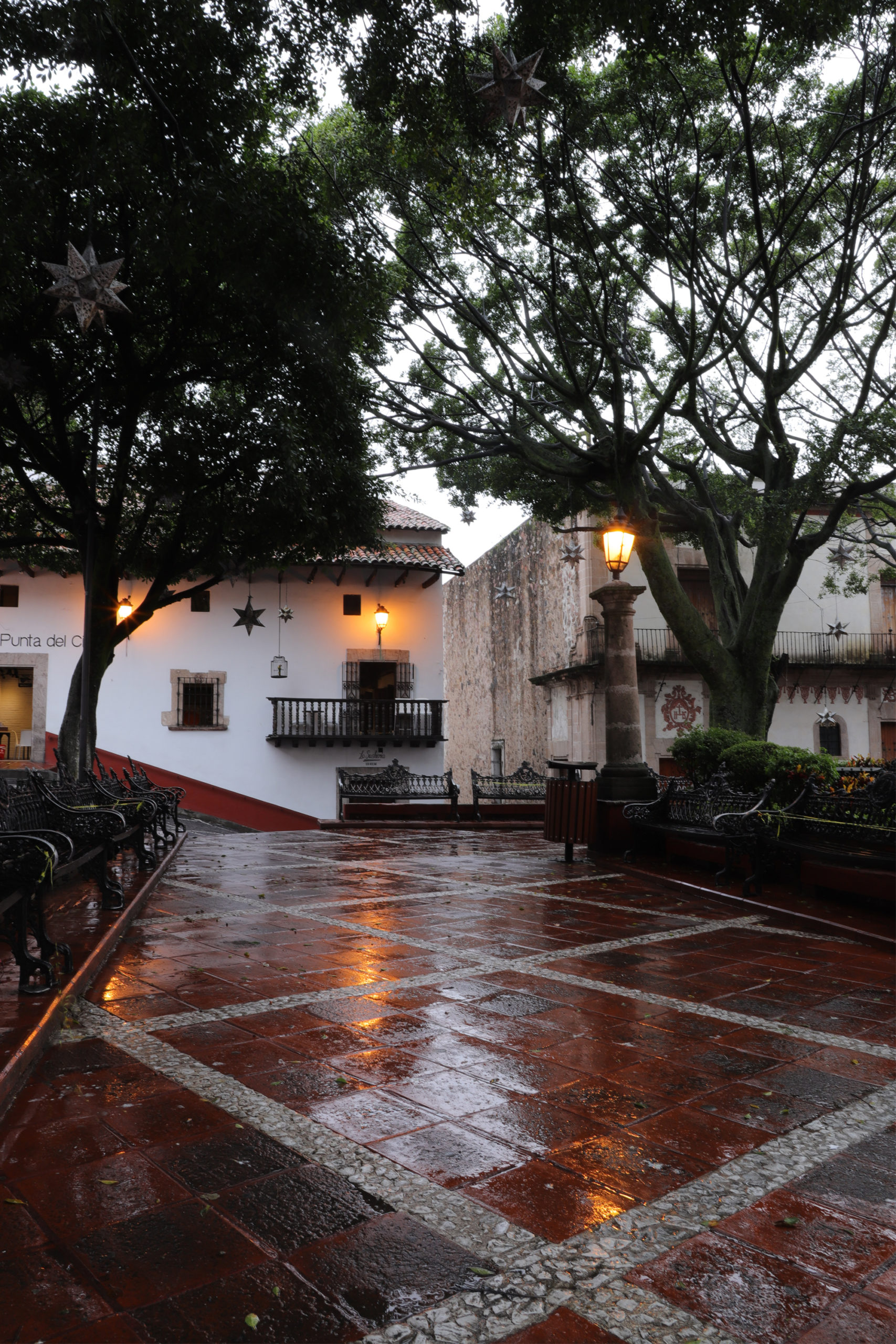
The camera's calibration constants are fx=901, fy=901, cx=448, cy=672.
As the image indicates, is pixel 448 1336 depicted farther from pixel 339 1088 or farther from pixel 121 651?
pixel 121 651

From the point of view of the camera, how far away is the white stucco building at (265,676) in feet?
67.6

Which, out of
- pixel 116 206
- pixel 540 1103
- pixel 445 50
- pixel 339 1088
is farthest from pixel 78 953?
pixel 116 206

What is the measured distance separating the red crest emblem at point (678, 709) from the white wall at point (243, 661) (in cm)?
589

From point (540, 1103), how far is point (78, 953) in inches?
107

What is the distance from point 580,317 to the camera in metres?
11.4

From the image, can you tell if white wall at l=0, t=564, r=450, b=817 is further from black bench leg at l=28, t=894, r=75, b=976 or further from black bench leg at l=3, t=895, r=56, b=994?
black bench leg at l=3, t=895, r=56, b=994

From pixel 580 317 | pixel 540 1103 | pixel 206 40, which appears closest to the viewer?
pixel 540 1103

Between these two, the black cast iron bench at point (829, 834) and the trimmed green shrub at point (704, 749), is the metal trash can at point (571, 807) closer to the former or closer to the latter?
the trimmed green shrub at point (704, 749)

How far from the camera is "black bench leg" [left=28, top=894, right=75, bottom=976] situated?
405 centimetres

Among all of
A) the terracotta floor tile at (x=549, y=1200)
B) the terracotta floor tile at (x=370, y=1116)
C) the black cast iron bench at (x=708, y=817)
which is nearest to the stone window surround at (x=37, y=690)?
the black cast iron bench at (x=708, y=817)

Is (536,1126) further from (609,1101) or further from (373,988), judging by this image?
(373,988)

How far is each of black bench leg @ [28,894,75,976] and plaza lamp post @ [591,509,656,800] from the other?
6873 millimetres

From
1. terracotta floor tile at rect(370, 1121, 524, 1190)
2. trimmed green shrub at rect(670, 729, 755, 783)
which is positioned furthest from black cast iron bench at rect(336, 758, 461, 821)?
terracotta floor tile at rect(370, 1121, 524, 1190)

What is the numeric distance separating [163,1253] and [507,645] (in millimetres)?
26626
